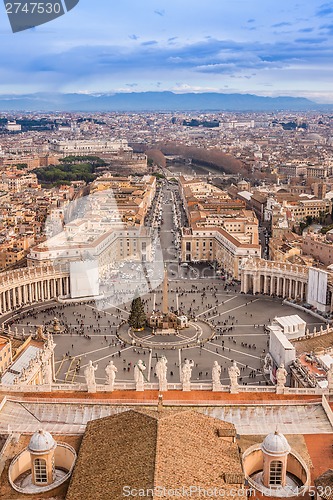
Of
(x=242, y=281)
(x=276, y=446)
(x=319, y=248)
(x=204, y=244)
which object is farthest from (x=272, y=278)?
(x=276, y=446)

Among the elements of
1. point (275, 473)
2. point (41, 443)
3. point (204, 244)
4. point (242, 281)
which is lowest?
point (242, 281)

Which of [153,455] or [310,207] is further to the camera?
[310,207]

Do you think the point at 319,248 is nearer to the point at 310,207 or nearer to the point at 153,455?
the point at 310,207

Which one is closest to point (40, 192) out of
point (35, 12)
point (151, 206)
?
point (151, 206)

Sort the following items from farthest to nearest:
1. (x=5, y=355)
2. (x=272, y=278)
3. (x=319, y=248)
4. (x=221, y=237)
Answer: (x=221, y=237), (x=319, y=248), (x=272, y=278), (x=5, y=355)

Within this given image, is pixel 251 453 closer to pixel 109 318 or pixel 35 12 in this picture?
pixel 35 12

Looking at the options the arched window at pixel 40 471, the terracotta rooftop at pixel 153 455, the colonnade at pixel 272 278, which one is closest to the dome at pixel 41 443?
the arched window at pixel 40 471

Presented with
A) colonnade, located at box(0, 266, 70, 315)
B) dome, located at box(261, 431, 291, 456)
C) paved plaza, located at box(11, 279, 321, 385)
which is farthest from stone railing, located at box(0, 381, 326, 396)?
colonnade, located at box(0, 266, 70, 315)

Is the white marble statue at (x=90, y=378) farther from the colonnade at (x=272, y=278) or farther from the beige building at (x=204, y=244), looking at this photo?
the beige building at (x=204, y=244)
